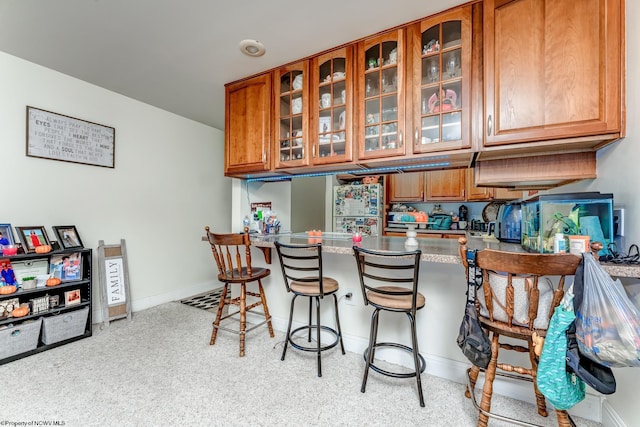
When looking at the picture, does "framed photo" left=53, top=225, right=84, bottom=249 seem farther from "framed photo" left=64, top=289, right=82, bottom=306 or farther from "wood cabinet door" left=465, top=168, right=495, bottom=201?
"wood cabinet door" left=465, top=168, right=495, bottom=201

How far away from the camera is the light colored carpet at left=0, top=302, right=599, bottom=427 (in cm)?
157

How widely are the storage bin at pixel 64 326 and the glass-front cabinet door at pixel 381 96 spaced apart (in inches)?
110

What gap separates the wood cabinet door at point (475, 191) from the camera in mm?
3988

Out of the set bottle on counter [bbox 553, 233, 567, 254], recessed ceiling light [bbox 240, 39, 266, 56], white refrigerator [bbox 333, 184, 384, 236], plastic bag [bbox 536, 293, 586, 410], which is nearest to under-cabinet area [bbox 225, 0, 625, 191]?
recessed ceiling light [bbox 240, 39, 266, 56]

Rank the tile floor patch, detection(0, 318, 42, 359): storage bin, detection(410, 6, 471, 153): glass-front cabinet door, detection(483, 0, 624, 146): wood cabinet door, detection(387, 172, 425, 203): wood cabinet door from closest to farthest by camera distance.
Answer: detection(483, 0, 624, 146): wood cabinet door < detection(410, 6, 471, 153): glass-front cabinet door < detection(0, 318, 42, 359): storage bin < the tile floor patch < detection(387, 172, 425, 203): wood cabinet door

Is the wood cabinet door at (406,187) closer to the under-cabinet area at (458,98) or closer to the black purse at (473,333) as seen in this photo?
the under-cabinet area at (458,98)

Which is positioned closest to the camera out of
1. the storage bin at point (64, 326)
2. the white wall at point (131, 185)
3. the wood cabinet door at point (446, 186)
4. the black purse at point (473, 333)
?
the black purse at point (473, 333)

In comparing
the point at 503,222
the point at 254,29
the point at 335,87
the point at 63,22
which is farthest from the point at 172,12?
the point at 503,222

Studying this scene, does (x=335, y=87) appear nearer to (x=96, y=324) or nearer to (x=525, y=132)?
(x=525, y=132)

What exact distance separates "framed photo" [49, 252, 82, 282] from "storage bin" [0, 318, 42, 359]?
1.25 ft

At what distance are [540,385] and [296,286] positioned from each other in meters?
1.45

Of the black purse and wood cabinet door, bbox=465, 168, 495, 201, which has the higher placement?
wood cabinet door, bbox=465, 168, 495, 201

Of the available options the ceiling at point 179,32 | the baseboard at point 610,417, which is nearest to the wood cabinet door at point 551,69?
the ceiling at point 179,32

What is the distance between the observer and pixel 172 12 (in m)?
1.79
